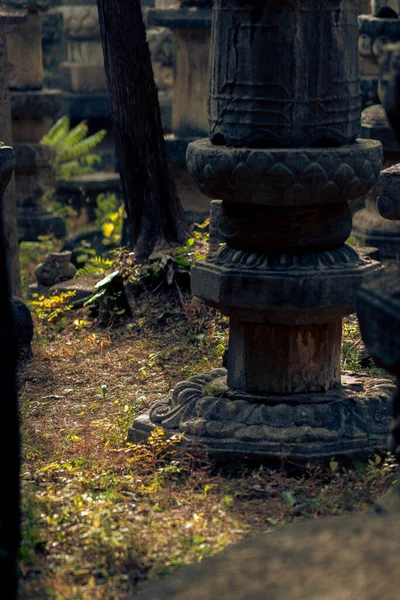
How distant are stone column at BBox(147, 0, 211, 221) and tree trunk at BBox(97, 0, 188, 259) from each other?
89.8 inches

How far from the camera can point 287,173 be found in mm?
4609

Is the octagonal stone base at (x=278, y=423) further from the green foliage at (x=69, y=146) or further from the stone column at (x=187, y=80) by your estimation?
the green foliage at (x=69, y=146)

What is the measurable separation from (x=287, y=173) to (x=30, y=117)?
24.7 ft

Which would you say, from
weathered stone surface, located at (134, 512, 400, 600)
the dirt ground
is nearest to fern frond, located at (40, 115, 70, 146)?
the dirt ground

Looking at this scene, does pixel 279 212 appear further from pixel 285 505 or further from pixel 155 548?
pixel 155 548

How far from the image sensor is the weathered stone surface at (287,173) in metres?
4.62

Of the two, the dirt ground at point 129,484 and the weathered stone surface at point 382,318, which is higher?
the weathered stone surface at point 382,318

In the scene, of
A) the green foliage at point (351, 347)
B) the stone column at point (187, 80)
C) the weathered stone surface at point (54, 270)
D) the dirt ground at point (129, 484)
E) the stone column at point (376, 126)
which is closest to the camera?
the dirt ground at point (129, 484)

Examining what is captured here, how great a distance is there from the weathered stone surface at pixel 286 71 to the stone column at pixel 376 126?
12.2 feet

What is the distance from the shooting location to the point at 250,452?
4.71m

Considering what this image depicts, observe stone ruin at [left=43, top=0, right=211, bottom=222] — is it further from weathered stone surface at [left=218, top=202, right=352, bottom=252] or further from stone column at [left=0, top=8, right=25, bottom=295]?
weathered stone surface at [left=218, top=202, right=352, bottom=252]

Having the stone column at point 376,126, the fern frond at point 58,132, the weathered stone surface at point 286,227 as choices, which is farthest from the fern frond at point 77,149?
the weathered stone surface at point 286,227

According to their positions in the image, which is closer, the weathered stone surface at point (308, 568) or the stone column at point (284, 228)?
the weathered stone surface at point (308, 568)

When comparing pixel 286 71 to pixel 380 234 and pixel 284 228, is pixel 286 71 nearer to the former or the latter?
pixel 284 228
